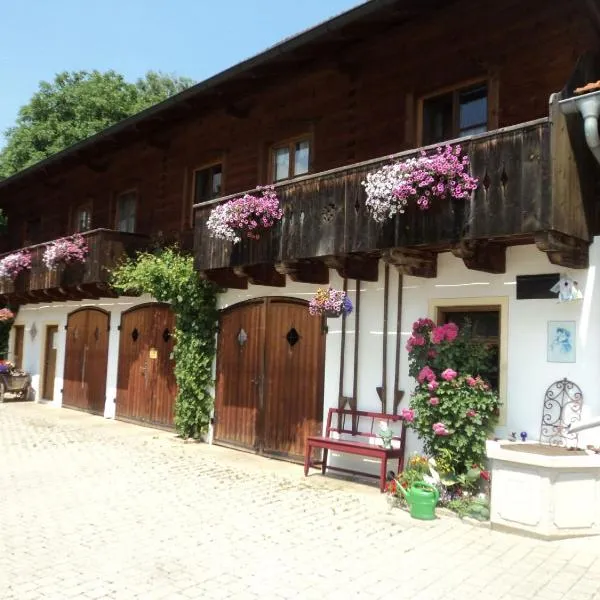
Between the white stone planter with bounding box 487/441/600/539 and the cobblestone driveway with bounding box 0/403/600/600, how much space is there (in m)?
0.17

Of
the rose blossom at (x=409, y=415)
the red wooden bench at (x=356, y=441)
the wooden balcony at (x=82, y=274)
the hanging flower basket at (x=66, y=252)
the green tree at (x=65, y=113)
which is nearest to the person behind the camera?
the rose blossom at (x=409, y=415)

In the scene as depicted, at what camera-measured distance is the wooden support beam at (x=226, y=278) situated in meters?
10.7

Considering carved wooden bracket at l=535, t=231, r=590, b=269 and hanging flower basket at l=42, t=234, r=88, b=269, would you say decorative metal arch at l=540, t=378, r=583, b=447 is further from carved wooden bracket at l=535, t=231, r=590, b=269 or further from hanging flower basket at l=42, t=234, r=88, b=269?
hanging flower basket at l=42, t=234, r=88, b=269

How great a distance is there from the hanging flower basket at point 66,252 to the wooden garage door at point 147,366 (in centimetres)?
169

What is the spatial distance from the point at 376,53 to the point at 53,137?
21381mm

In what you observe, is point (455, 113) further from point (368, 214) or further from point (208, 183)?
point (208, 183)

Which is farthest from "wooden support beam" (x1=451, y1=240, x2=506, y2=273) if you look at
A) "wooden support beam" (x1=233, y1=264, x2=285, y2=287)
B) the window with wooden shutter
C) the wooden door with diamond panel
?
the wooden door with diamond panel

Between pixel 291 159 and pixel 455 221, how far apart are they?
14.8 feet

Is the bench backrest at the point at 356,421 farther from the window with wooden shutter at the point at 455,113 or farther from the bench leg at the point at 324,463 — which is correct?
the window with wooden shutter at the point at 455,113

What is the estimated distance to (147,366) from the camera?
13516 mm

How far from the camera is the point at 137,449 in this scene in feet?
34.6

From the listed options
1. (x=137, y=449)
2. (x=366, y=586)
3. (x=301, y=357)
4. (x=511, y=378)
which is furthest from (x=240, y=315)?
(x=366, y=586)

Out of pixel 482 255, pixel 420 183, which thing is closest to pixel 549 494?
pixel 482 255

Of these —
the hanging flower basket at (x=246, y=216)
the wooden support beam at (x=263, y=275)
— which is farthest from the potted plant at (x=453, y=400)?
the wooden support beam at (x=263, y=275)
